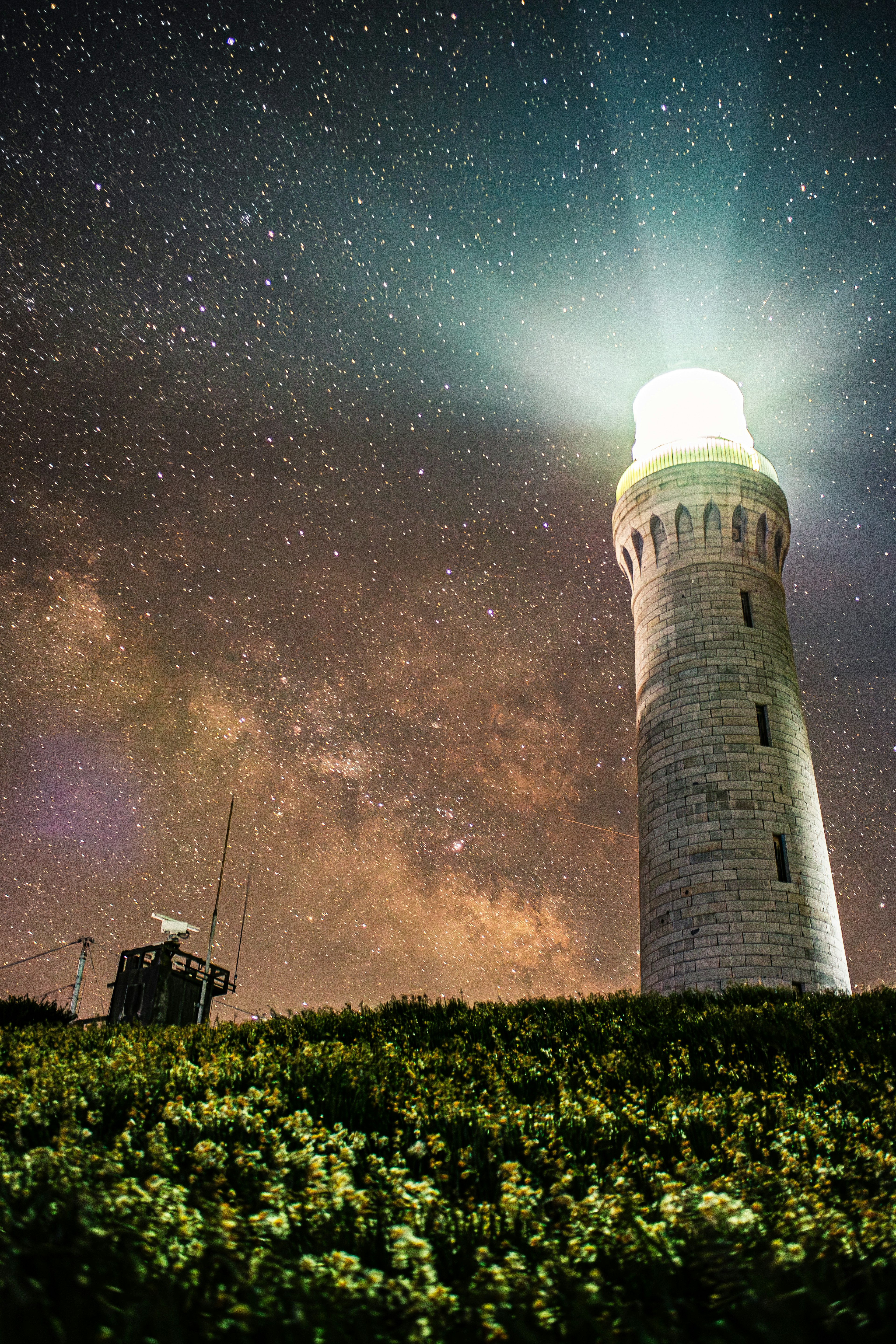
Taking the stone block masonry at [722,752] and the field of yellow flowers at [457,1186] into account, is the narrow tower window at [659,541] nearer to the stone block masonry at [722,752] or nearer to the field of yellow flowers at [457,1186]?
the stone block masonry at [722,752]

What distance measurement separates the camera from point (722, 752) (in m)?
22.2

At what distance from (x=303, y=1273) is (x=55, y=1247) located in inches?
45.6

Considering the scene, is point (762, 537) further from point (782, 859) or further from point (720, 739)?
point (782, 859)

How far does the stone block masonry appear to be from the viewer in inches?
807

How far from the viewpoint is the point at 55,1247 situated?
303 cm

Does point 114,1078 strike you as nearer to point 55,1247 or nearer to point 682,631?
point 55,1247

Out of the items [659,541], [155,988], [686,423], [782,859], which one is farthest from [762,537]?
[155,988]

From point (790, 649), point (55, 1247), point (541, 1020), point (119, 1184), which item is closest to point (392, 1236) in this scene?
point (119, 1184)

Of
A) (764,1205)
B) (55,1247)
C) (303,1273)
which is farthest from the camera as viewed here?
(764,1205)

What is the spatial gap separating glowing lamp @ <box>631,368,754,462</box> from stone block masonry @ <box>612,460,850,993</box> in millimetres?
3674

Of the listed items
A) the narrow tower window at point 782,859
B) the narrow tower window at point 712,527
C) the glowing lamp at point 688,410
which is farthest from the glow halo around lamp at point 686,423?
the narrow tower window at point 782,859

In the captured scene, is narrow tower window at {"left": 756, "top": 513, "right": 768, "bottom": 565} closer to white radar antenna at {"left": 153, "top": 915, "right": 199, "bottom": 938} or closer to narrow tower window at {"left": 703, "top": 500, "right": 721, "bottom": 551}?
narrow tower window at {"left": 703, "top": 500, "right": 721, "bottom": 551}

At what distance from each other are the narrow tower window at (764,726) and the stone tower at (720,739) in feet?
0.13

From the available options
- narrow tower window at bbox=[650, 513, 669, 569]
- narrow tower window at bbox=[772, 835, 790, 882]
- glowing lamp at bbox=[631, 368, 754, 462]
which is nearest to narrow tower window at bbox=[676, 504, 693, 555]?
narrow tower window at bbox=[650, 513, 669, 569]
